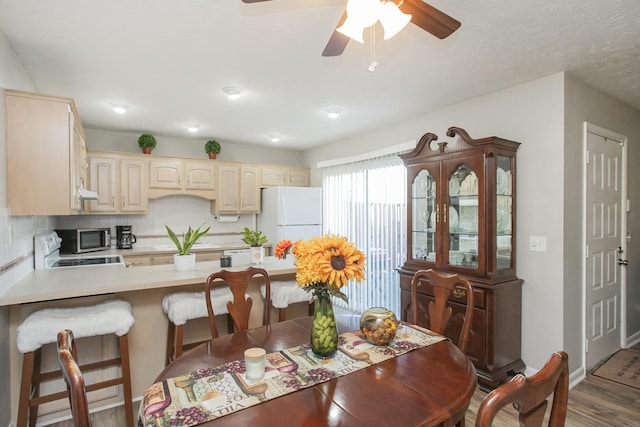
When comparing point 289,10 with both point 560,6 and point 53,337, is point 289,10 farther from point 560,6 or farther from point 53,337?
point 53,337

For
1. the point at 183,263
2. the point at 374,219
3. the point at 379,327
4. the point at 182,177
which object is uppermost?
the point at 182,177

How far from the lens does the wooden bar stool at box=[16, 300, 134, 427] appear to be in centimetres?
177

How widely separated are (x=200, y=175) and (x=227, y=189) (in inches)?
16.4

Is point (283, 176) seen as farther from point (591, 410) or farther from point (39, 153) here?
point (591, 410)

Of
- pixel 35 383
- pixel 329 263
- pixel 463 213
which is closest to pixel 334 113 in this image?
pixel 463 213

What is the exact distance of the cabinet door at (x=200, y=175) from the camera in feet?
15.1

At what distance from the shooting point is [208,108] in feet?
11.2

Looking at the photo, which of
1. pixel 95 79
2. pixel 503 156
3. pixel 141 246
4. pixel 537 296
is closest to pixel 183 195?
pixel 141 246

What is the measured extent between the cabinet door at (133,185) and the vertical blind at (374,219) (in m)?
2.54

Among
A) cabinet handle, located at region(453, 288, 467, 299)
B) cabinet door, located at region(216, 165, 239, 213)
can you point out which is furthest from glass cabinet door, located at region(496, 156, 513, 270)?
cabinet door, located at region(216, 165, 239, 213)

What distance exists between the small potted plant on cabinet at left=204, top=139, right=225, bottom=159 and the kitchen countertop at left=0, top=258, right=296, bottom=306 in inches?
90.5

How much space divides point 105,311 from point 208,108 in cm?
219

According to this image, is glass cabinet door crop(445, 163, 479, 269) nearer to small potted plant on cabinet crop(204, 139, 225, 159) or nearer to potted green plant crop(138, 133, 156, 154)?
small potted plant on cabinet crop(204, 139, 225, 159)

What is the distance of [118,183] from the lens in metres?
4.17
